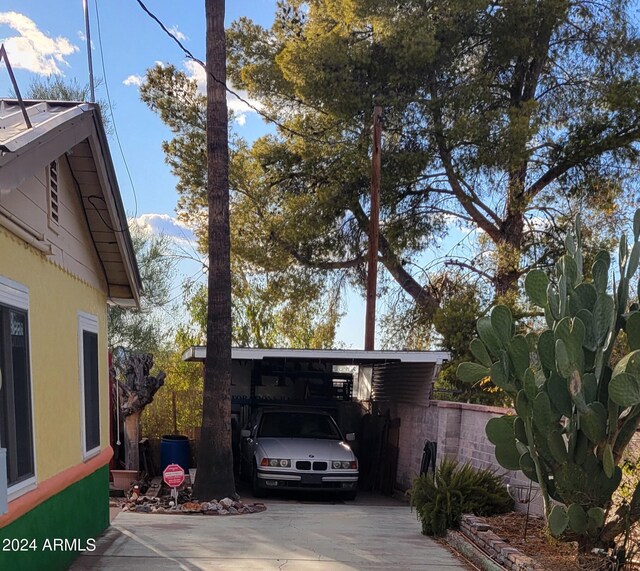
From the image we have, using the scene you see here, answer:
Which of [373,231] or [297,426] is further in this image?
[373,231]

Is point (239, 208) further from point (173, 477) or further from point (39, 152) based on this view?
point (39, 152)

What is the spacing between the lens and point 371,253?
14.6m

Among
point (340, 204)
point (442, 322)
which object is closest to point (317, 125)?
point (340, 204)

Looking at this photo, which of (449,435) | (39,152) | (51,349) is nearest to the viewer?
(39,152)

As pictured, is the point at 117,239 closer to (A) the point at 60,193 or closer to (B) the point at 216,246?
(A) the point at 60,193

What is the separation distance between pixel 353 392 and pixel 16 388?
48.3 ft

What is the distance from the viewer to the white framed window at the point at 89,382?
21.5 feet

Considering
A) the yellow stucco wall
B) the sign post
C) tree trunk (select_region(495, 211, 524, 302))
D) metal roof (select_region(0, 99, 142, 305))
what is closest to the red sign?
the sign post

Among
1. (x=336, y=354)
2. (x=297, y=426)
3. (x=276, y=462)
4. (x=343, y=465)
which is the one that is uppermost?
(x=336, y=354)

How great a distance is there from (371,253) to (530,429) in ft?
30.1

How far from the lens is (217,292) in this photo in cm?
1023

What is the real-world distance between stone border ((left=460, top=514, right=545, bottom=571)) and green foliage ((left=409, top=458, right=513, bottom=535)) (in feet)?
0.85

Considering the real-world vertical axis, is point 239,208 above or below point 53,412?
above

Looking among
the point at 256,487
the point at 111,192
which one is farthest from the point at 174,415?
the point at 111,192
